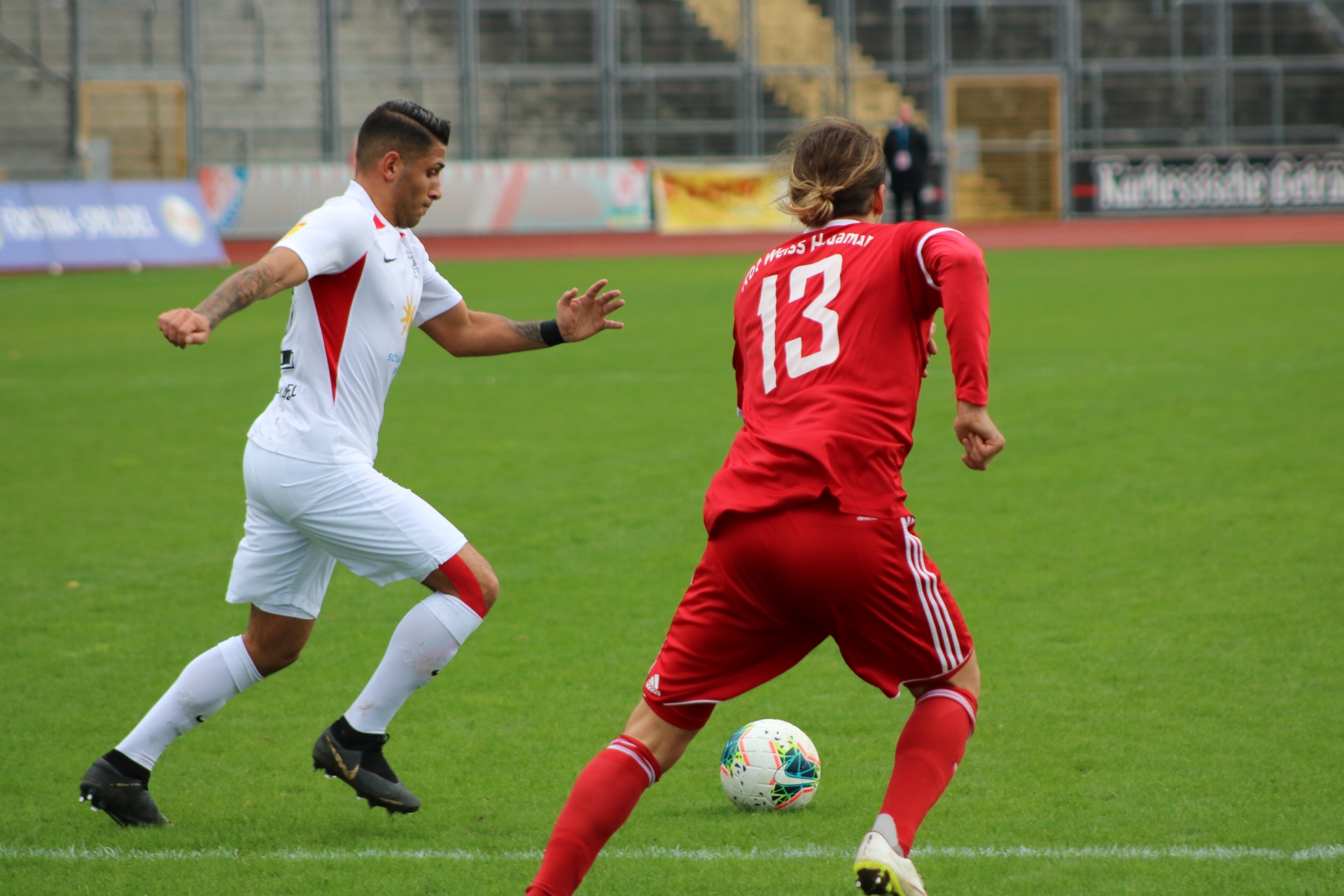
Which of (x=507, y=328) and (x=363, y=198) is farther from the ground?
(x=363, y=198)

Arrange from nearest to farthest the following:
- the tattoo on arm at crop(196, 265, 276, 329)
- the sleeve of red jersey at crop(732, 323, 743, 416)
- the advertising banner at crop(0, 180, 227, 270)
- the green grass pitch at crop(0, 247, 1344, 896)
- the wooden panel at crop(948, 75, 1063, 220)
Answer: the sleeve of red jersey at crop(732, 323, 743, 416) → the tattoo on arm at crop(196, 265, 276, 329) → the green grass pitch at crop(0, 247, 1344, 896) → the advertising banner at crop(0, 180, 227, 270) → the wooden panel at crop(948, 75, 1063, 220)

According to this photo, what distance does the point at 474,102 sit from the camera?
31531mm

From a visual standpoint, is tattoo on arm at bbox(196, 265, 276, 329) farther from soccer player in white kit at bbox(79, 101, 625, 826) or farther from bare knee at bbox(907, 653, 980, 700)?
bare knee at bbox(907, 653, 980, 700)

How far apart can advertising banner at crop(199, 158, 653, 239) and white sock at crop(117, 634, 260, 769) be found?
1025 inches

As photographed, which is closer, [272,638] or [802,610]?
[802,610]

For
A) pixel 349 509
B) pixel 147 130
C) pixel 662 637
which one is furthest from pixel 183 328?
pixel 147 130

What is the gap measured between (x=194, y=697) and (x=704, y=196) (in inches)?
1052

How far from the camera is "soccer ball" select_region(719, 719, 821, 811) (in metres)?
4.09

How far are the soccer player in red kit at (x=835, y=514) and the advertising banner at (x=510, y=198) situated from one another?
2688 cm

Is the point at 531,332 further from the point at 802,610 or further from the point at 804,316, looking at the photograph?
the point at 802,610

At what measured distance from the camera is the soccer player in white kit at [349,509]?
395 cm

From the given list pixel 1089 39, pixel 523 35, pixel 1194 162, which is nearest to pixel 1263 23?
pixel 1089 39

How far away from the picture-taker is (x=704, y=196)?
99.0 feet

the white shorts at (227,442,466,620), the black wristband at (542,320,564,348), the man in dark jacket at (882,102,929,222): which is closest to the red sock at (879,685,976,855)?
the white shorts at (227,442,466,620)
